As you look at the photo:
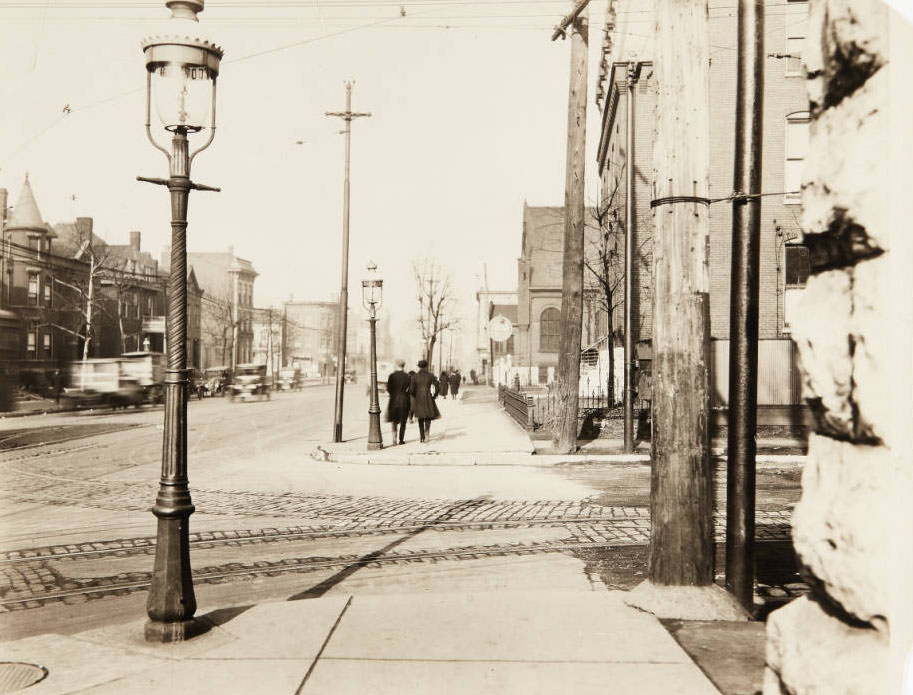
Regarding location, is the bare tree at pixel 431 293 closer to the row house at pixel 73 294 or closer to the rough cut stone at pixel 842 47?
the row house at pixel 73 294

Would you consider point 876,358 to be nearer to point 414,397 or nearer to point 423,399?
point 423,399

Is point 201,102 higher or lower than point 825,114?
higher

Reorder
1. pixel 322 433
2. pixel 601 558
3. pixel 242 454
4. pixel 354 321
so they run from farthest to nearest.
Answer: pixel 354 321 < pixel 322 433 < pixel 242 454 < pixel 601 558

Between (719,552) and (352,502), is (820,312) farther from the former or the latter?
(352,502)

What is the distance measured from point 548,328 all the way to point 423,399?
134ft

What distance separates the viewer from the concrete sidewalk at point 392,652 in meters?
3.72

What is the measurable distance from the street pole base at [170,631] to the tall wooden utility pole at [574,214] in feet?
38.9

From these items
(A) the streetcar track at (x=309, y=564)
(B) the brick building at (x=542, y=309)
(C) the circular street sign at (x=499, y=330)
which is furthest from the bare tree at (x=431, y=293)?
(A) the streetcar track at (x=309, y=564)

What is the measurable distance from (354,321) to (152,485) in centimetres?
15304

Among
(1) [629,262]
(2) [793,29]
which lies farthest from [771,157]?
(1) [629,262]

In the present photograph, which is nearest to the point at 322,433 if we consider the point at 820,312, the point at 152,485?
the point at 152,485

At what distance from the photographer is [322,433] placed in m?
23.4

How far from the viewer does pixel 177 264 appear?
4.89 m

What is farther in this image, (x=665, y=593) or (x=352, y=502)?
(x=352, y=502)
